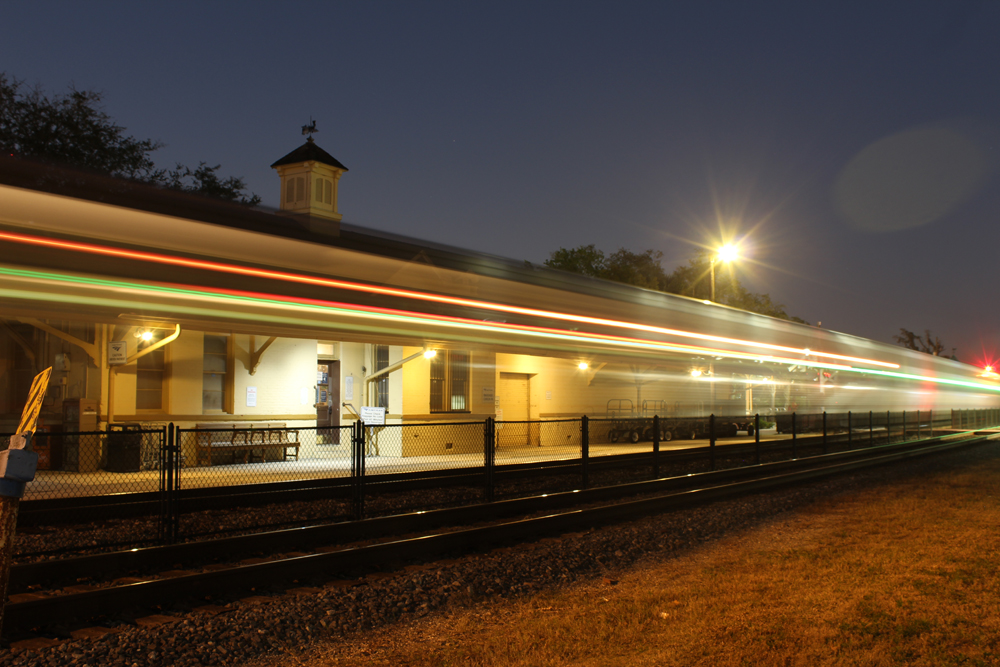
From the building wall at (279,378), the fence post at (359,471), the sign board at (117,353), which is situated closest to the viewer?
the fence post at (359,471)

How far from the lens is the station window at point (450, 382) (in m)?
21.1

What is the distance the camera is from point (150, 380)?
1761 centimetres

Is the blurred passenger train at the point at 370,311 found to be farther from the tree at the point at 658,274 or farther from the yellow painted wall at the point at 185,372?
the tree at the point at 658,274

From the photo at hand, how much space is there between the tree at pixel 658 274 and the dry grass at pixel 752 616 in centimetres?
4177

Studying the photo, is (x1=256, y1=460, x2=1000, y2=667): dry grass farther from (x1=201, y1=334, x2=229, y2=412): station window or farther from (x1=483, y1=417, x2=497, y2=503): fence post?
(x1=201, y1=334, x2=229, y2=412): station window

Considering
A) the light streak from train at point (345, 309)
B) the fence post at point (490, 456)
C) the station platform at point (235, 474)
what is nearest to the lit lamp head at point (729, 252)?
the light streak from train at point (345, 309)

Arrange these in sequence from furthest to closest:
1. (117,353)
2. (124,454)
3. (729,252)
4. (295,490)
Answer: (729,252) → (117,353) → (124,454) → (295,490)

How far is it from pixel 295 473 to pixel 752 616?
794 centimetres

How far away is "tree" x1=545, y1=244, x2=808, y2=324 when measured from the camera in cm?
5478

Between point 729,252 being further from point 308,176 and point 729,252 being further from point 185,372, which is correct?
point 185,372

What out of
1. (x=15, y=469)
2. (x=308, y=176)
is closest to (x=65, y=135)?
(x=308, y=176)

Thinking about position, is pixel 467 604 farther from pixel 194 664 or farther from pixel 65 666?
pixel 65 666

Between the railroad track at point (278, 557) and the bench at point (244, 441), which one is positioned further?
the bench at point (244, 441)

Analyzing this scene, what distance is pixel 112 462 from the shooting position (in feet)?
49.9
